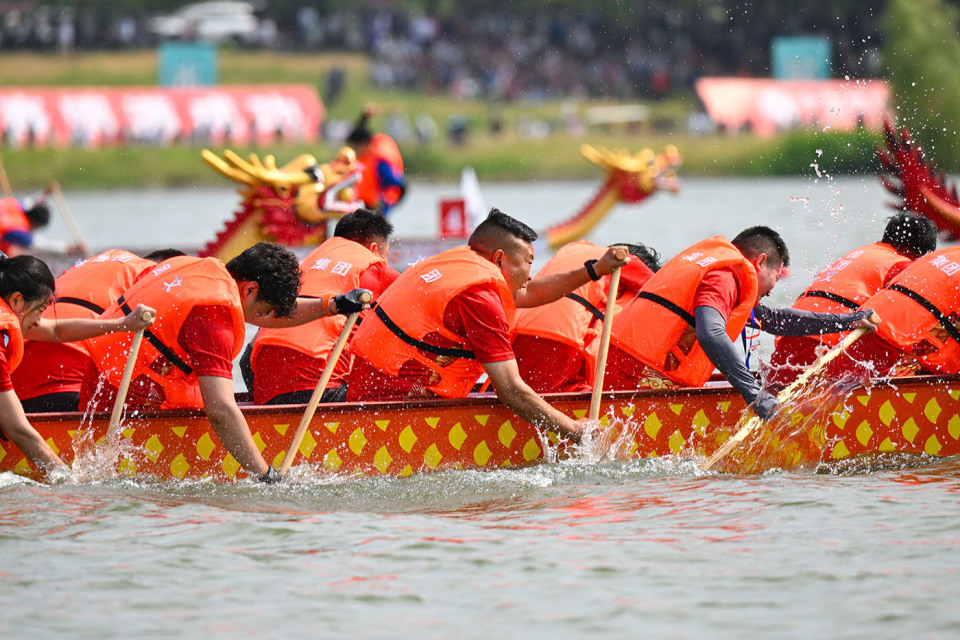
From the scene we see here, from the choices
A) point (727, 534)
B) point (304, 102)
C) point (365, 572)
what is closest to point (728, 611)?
point (727, 534)

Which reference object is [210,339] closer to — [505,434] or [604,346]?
[505,434]

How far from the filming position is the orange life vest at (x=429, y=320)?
616 cm

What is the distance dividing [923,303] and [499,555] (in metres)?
2.88

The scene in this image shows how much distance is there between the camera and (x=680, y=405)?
6.61 meters

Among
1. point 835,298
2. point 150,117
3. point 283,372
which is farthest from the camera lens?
point 150,117

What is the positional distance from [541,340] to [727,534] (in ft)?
5.03

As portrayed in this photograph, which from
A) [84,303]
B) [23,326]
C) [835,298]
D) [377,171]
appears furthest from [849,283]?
[377,171]

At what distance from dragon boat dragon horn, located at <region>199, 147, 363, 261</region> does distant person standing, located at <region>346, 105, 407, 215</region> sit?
869mm

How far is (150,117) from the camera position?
1551 inches

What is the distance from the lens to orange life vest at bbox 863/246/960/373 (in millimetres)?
7004

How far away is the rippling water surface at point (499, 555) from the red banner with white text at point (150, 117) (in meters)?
33.4

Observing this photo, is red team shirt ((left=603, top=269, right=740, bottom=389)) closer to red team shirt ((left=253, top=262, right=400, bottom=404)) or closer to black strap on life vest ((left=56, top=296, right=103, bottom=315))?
red team shirt ((left=253, top=262, right=400, bottom=404))

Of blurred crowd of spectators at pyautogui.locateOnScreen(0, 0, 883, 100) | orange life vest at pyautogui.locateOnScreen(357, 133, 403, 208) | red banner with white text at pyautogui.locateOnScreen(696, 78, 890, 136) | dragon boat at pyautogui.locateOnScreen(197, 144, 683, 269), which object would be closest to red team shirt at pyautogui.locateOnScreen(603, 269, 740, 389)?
dragon boat at pyautogui.locateOnScreen(197, 144, 683, 269)

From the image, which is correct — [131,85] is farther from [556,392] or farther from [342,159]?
[556,392]
